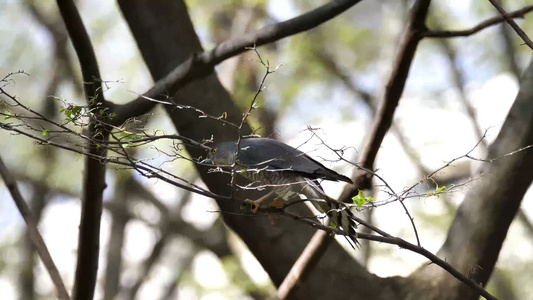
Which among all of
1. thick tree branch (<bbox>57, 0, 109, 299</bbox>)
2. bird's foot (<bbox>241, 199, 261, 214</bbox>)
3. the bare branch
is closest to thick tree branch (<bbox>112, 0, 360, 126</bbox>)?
thick tree branch (<bbox>57, 0, 109, 299</bbox>)

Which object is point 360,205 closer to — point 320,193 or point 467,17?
point 320,193

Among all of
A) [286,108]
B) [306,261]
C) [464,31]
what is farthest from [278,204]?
[286,108]

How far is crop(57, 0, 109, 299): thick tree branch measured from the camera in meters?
1.52

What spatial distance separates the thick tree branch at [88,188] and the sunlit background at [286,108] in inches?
61.3

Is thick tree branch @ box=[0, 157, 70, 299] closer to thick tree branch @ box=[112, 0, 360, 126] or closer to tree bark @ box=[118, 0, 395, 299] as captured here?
thick tree branch @ box=[112, 0, 360, 126]

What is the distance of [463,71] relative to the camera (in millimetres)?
3830

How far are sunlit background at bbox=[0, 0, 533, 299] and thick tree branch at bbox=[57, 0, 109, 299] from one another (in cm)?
156

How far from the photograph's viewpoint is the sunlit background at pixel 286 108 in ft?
11.7

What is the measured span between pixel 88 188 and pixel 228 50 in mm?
620

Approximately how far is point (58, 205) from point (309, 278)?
285 centimetres

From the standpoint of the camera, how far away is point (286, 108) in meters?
3.59

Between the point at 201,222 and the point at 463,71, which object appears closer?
the point at 463,71

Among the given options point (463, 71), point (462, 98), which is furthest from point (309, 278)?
point (463, 71)

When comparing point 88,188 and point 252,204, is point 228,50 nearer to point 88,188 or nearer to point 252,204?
point 252,204
